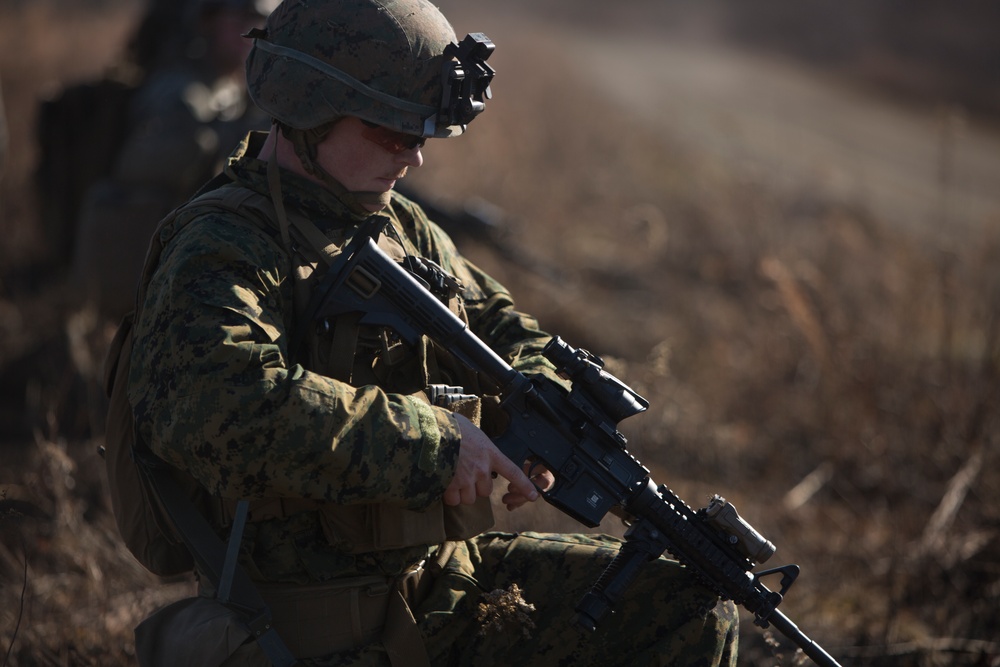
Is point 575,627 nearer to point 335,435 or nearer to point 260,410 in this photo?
point 335,435

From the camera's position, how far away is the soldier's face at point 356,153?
248cm

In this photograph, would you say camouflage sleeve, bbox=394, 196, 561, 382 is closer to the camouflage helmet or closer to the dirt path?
the camouflage helmet

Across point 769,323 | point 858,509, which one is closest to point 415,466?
point 858,509

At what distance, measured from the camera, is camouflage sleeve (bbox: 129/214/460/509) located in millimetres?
2090

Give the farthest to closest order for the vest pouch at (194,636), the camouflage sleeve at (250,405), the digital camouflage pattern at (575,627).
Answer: the digital camouflage pattern at (575,627) < the vest pouch at (194,636) < the camouflage sleeve at (250,405)

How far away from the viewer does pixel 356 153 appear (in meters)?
2.49

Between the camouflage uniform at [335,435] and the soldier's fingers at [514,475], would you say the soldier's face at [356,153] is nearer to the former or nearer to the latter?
the camouflage uniform at [335,435]

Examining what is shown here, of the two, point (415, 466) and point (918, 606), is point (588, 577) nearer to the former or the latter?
point (415, 466)

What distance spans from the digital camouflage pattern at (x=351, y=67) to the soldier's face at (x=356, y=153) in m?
0.06

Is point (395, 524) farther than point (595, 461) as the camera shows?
No

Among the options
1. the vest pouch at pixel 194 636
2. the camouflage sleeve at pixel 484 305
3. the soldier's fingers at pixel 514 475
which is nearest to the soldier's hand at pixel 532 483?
the soldier's fingers at pixel 514 475

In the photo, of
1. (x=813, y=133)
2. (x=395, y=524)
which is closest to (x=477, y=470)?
(x=395, y=524)

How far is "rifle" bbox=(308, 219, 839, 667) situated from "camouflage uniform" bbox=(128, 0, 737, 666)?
0.31ft

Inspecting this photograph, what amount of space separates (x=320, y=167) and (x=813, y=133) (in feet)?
42.7
